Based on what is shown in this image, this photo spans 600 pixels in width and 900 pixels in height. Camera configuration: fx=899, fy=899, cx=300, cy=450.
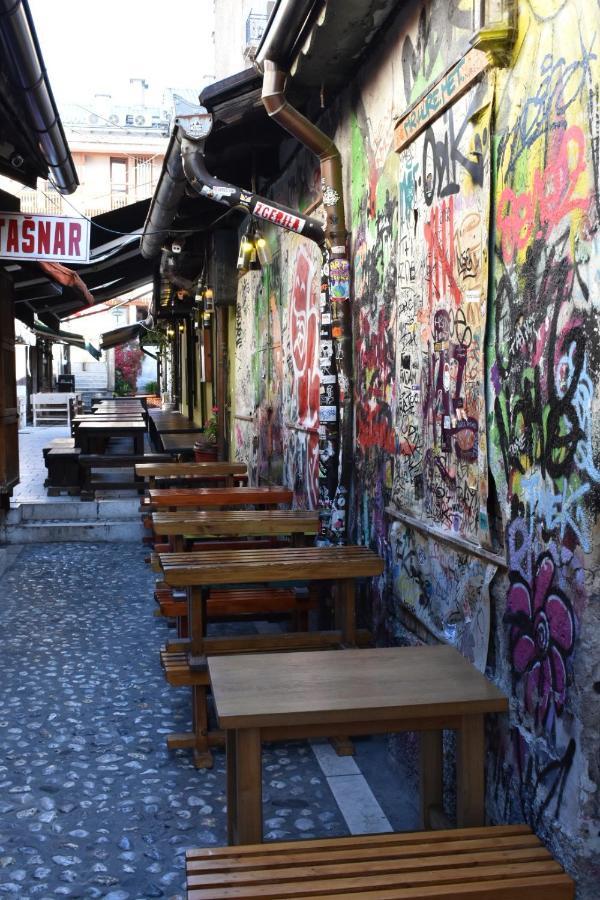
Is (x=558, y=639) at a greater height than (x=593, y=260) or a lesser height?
lesser

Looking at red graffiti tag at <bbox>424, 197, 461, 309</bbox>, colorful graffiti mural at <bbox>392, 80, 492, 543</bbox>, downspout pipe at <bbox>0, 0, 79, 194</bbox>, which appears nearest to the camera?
colorful graffiti mural at <bbox>392, 80, 492, 543</bbox>

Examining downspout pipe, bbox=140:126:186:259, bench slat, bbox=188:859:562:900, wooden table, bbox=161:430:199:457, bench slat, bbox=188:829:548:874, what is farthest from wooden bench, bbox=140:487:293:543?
wooden table, bbox=161:430:199:457

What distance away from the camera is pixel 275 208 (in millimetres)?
6301

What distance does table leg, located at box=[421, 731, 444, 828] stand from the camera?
11.1ft

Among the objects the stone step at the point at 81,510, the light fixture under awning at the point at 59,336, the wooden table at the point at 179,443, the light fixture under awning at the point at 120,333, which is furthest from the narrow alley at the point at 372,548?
the light fixture under awning at the point at 120,333

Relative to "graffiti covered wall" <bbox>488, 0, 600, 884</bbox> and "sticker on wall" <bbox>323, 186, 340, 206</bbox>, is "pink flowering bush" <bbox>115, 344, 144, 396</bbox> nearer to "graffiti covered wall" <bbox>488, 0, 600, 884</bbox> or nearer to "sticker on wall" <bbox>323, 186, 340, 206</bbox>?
"sticker on wall" <bbox>323, 186, 340, 206</bbox>

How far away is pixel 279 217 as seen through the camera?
6289 mm

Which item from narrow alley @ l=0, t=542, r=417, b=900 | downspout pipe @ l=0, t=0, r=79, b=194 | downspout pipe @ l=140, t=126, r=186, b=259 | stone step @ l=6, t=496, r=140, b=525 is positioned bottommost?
narrow alley @ l=0, t=542, r=417, b=900

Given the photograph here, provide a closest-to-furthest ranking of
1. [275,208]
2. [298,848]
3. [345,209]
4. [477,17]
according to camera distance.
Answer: [298,848] < [477,17] < [345,209] < [275,208]

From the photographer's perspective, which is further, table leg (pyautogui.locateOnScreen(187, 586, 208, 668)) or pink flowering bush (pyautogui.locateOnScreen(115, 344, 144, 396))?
pink flowering bush (pyautogui.locateOnScreen(115, 344, 144, 396))

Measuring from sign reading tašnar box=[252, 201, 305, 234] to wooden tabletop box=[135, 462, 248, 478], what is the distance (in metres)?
3.10

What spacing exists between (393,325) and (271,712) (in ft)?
8.56

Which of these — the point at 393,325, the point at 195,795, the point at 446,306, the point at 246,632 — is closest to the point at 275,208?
the point at 393,325

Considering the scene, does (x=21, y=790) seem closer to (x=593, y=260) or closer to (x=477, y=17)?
(x=593, y=260)
